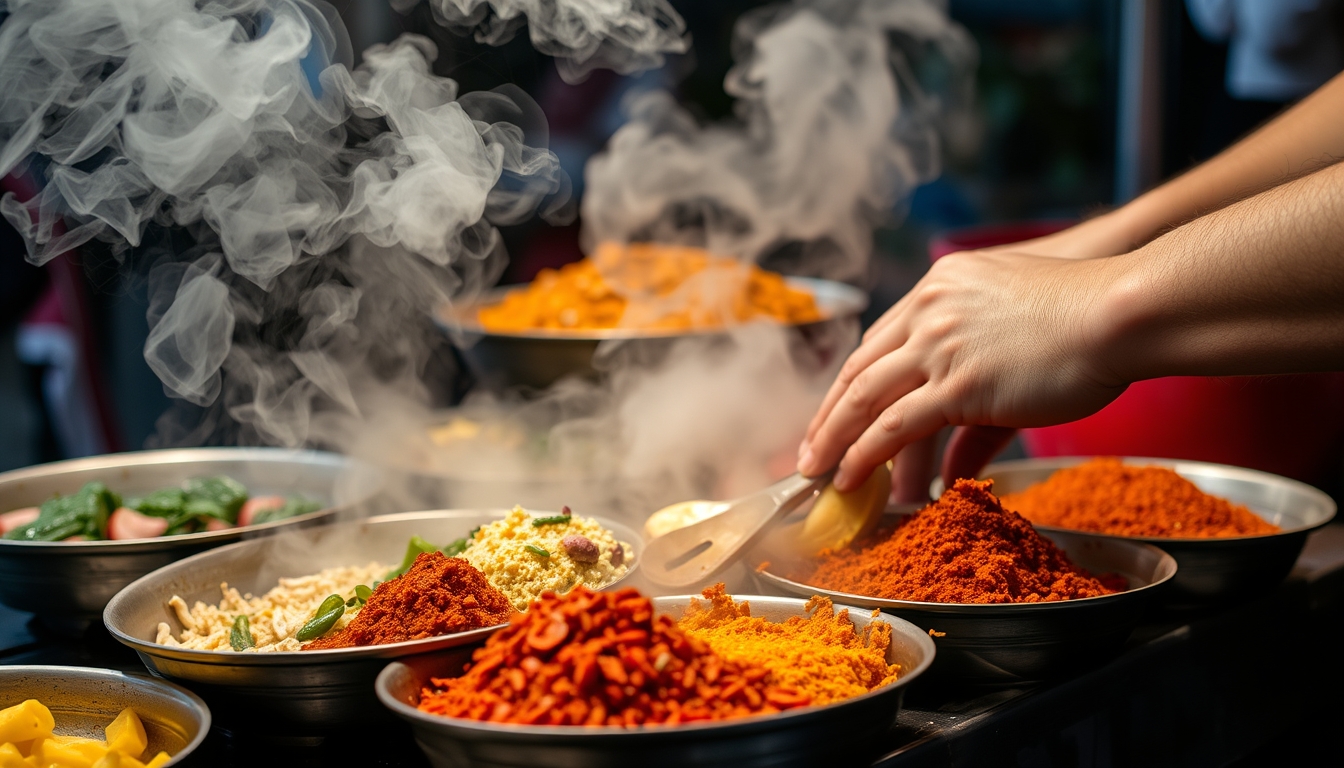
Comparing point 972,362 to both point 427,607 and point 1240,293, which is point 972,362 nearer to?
point 1240,293

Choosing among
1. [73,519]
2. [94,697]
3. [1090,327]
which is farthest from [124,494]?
[1090,327]

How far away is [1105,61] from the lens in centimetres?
461

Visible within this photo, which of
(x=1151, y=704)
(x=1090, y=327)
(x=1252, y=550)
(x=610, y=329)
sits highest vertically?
(x=1090, y=327)

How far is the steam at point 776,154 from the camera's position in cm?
233

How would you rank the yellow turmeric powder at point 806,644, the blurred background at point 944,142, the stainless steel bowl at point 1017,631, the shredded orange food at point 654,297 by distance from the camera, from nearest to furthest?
the yellow turmeric powder at point 806,644
the stainless steel bowl at point 1017,631
the shredded orange food at point 654,297
the blurred background at point 944,142

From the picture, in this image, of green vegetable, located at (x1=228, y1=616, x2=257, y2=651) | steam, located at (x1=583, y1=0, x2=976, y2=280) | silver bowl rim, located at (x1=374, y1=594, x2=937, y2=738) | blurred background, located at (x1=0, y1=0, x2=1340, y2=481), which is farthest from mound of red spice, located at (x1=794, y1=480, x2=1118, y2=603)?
blurred background, located at (x1=0, y1=0, x2=1340, y2=481)

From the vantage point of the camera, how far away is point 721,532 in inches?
49.9

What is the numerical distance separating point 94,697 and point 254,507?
21.6 inches

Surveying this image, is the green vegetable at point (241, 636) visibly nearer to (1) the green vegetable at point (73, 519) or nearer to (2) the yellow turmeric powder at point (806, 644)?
(1) the green vegetable at point (73, 519)

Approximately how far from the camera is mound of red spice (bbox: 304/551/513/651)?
947 millimetres

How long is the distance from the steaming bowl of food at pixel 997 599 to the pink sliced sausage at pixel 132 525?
861 mm

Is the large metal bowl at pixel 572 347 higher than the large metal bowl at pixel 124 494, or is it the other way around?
the large metal bowl at pixel 572 347

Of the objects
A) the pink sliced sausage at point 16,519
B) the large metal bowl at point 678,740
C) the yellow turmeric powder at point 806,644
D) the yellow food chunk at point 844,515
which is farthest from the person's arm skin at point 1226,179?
the pink sliced sausage at point 16,519

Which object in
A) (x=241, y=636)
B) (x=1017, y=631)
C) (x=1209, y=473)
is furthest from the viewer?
(x=1209, y=473)
